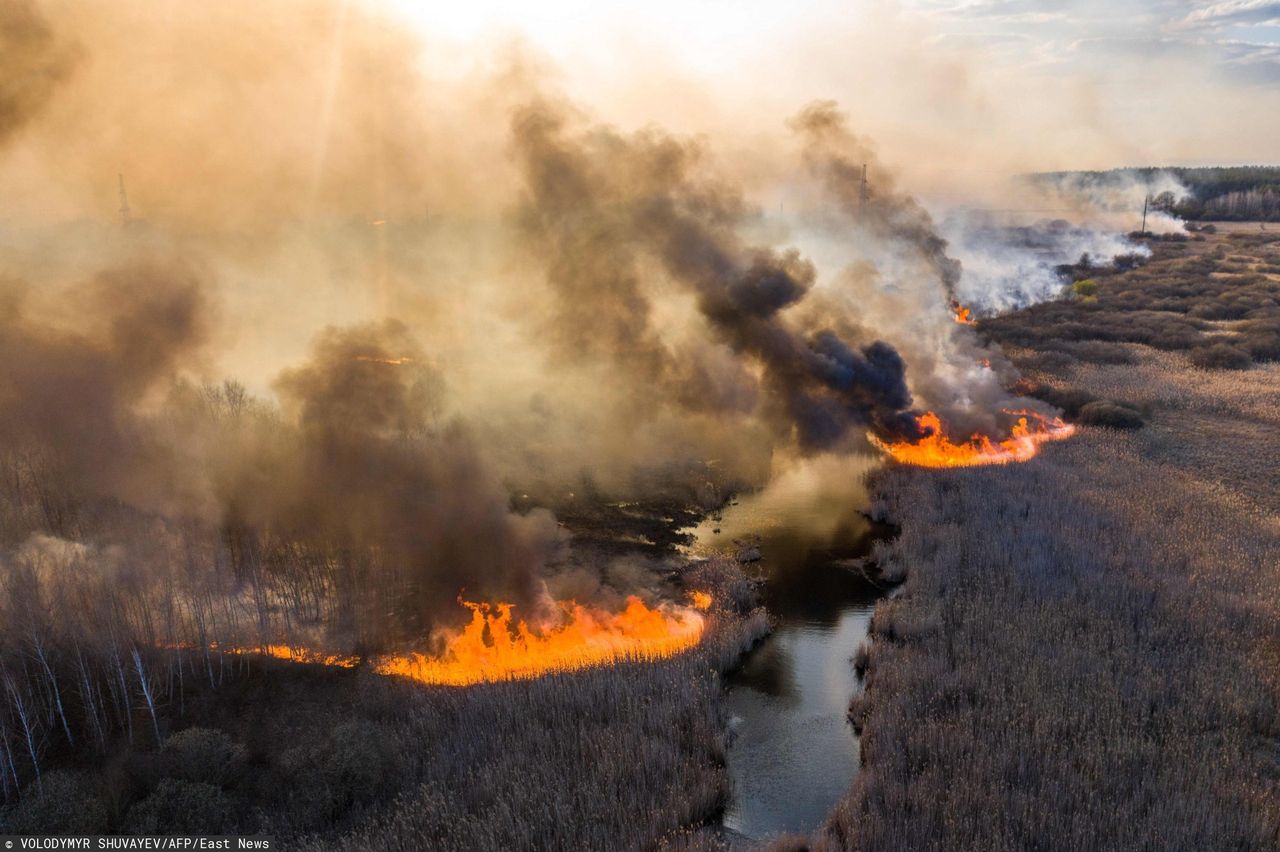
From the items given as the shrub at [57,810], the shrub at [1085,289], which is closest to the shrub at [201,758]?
the shrub at [57,810]

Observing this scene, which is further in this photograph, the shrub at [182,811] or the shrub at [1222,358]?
the shrub at [1222,358]

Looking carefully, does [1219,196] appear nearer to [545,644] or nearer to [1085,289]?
[1085,289]

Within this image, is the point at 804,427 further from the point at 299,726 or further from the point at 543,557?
the point at 299,726

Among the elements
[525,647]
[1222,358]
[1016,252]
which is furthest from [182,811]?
[1016,252]

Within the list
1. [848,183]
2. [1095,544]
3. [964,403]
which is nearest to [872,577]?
[1095,544]

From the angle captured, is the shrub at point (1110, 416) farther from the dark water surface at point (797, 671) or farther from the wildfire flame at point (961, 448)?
the dark water surface at point (797, 671)

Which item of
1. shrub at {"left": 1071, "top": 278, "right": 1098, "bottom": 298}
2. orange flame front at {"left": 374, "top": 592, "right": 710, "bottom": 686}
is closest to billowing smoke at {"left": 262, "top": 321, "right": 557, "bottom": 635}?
orange flame front at {"left": 374, "top": 592, "right": 710, "bottom": 686}
